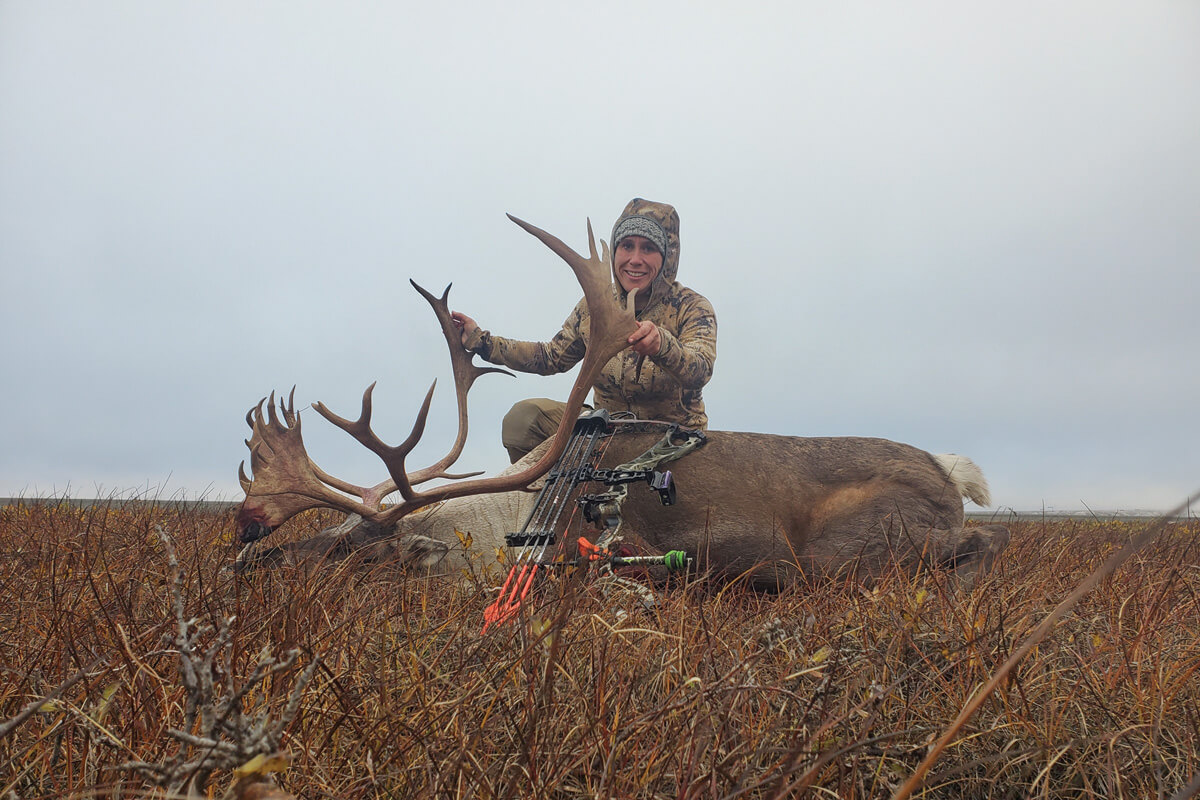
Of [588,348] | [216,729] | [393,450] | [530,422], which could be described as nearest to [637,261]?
[530,422]

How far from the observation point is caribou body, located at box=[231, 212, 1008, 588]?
439 cm

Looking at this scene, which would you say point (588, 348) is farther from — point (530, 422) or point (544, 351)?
point (544, 351)

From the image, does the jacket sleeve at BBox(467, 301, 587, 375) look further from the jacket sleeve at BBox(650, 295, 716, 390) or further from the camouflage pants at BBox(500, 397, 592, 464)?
the jacket sleeve at BBox(650, 295, 716, 390)

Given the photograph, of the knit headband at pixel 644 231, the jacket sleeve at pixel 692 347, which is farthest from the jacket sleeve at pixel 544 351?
the jacket sleeve at pixel 692 347

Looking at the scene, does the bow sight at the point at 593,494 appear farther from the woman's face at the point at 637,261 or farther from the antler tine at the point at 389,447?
the woman's face at the point at 637,261

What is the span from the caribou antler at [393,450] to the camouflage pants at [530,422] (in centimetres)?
131

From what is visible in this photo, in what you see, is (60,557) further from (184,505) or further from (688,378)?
(688,378)

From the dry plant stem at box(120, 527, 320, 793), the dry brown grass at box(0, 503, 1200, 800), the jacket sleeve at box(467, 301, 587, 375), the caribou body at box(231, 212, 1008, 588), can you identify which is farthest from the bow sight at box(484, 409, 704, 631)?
the dry plant stem at box(120, 527, 320, 793)

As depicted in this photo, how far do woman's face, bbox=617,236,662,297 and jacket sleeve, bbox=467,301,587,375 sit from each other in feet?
1.46

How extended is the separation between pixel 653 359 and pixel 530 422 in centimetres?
132

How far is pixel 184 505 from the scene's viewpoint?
18.6ft

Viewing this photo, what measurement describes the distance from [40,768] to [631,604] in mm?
1894

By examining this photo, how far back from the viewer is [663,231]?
6344 millimetres

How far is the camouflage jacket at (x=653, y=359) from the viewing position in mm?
5750
